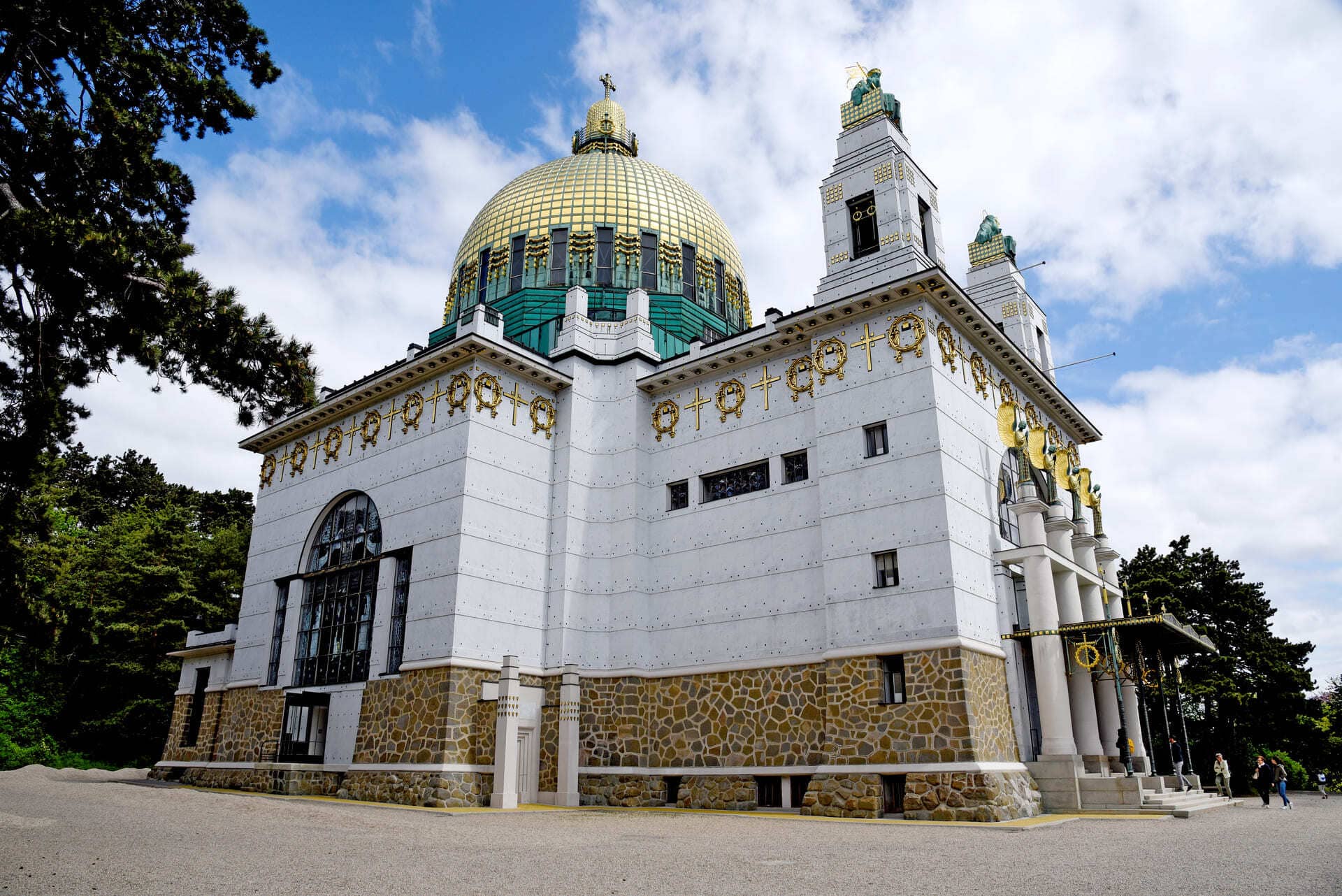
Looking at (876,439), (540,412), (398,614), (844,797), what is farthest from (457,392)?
(844,797)

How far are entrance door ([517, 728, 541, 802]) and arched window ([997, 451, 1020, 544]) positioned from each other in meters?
12.5

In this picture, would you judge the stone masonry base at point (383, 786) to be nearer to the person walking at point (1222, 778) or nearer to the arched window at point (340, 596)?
the arched window at point (340, 596)

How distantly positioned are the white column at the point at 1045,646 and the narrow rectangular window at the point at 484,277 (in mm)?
18622

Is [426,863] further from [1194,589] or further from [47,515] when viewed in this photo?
[1194,589]

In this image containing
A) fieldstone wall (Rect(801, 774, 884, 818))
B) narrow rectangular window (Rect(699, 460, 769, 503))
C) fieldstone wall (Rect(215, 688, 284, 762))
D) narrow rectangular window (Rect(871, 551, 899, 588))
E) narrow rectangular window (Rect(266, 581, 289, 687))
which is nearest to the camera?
fieldstone wall (Rect(801, 774, 884, 818))

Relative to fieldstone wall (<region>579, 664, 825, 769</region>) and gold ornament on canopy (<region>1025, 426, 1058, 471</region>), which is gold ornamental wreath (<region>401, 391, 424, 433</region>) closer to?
fieldstone wall (<region>579, 664, 825, 769</region>)

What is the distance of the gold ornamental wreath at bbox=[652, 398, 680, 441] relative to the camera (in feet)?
81.7

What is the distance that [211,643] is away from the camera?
96.5ft

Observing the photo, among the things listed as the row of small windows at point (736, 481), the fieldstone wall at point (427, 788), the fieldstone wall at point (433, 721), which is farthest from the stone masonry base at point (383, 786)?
the row of small windows at point (736, 481)

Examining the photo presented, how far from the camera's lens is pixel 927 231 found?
926 inches

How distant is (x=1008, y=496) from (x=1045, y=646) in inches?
177

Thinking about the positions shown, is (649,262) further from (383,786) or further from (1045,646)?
(383,786)

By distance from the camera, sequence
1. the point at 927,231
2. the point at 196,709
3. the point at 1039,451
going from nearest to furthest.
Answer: the point at 1039,451, the point at 927,231, the point at 196,709

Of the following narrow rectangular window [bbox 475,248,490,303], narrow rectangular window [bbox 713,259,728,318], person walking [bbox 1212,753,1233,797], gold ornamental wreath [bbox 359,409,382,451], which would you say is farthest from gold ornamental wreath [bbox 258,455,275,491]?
person walking [bbox 1212,753,1233,797]
